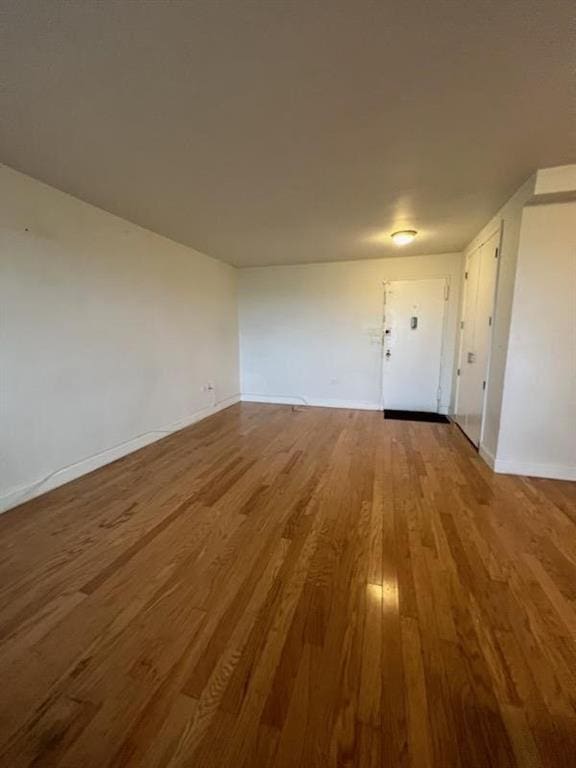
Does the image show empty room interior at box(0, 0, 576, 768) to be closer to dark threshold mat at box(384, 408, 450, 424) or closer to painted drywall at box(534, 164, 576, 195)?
painted drywall at box(534, 164, 576, 195)

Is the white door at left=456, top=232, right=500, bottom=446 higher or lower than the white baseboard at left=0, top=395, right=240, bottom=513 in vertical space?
higher

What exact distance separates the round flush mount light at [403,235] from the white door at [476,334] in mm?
727

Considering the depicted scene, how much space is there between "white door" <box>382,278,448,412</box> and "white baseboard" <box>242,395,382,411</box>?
0.29 meters

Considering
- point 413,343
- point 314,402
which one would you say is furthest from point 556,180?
point 314,402

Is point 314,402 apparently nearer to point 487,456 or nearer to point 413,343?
point 413,343

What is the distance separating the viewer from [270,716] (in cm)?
110

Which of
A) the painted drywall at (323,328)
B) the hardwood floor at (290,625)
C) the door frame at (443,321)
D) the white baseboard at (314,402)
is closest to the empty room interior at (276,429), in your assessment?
the hardwood floor at (290,625)

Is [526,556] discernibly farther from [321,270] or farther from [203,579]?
[321,270]

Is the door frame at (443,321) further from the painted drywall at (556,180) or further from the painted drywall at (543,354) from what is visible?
the painted drywall at (556,180)

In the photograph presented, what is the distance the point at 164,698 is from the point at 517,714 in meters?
1.19

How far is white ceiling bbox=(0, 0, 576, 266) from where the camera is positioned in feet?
3.77

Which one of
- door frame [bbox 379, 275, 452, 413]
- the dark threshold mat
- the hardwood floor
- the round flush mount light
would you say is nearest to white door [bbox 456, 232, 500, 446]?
the dark threshold mat

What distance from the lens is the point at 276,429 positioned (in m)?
4.29

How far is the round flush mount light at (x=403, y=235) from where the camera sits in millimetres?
3561
